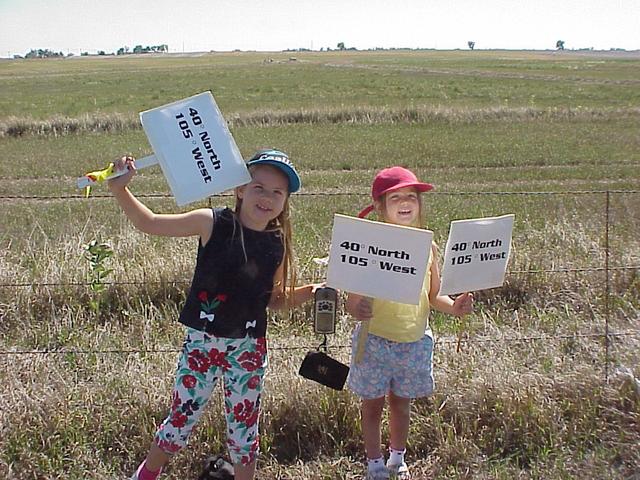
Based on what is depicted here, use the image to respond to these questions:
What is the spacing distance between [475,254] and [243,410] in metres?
1.26

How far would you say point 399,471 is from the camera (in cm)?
336

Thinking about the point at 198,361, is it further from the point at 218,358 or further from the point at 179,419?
the point at 179,419

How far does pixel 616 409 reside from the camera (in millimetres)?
3742

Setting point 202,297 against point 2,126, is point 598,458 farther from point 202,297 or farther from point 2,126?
point 2,126

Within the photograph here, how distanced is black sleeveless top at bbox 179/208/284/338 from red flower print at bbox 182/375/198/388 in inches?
9.3

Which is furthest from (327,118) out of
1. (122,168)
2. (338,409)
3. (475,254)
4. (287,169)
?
(122,168)

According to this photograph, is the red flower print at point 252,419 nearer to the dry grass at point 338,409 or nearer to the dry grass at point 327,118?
the dry grass at point 338,409

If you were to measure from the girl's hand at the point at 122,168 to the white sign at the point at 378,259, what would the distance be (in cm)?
87

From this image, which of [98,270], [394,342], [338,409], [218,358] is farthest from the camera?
[98,270]

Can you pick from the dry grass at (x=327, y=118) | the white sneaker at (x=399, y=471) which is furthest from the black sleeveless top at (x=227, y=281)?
the dry grass at (x=327, y=118)

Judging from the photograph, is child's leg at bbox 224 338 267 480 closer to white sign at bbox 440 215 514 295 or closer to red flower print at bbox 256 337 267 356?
red flower print at bbox 256 337 267 356

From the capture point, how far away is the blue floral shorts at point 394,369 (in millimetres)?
3213

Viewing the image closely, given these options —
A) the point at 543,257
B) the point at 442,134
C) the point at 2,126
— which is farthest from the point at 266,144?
the point at 543,257

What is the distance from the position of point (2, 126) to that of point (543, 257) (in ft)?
64.7
